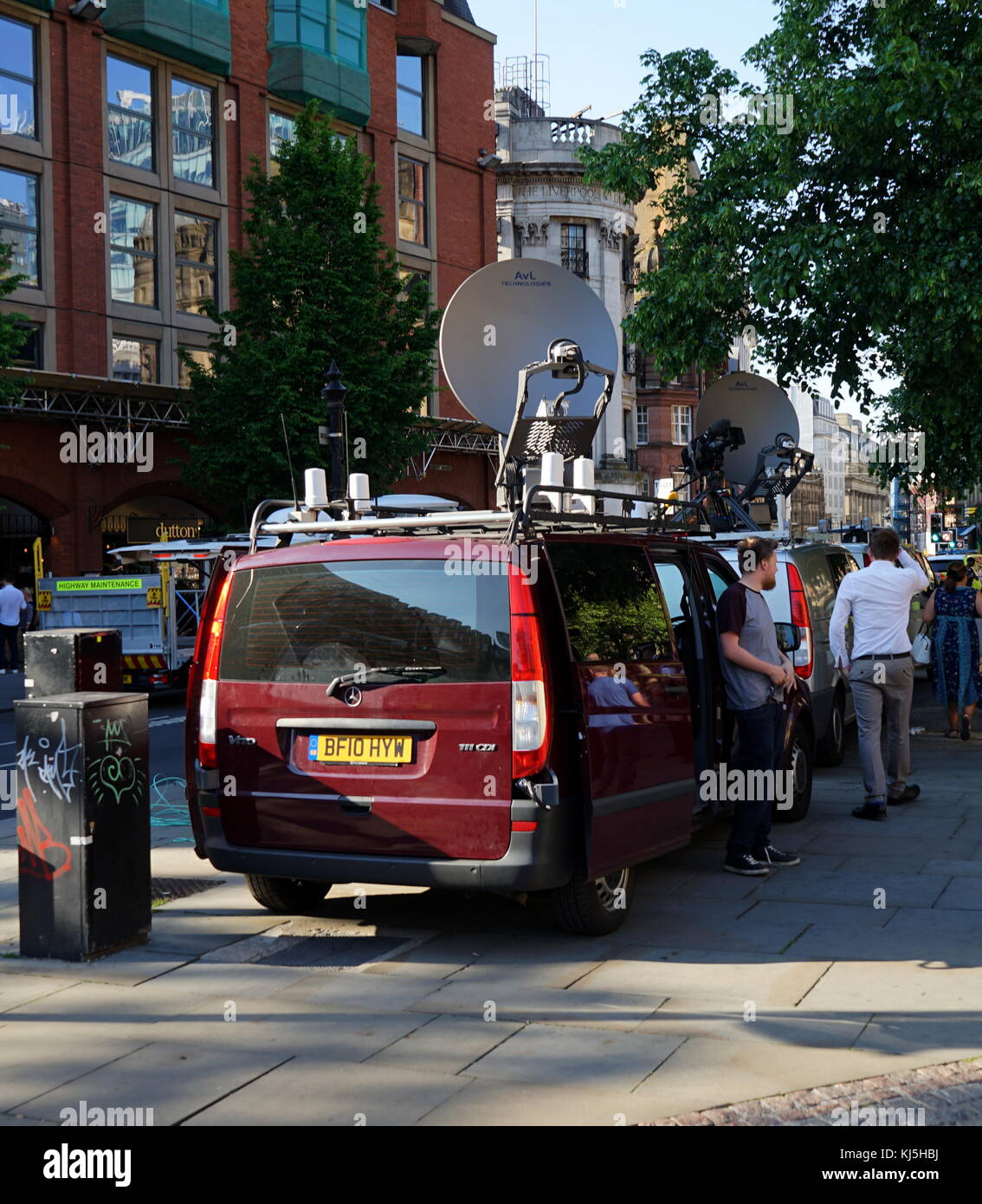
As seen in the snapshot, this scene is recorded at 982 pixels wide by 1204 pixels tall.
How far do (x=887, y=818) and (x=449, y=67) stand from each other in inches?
1378

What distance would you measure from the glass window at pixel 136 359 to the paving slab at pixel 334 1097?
85.2ft

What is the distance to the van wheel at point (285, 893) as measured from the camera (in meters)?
6.82

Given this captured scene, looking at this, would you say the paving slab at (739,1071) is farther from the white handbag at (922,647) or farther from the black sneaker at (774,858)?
the white handbag at (922,647)

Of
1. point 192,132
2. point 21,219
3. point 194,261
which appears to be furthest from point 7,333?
point 192,132

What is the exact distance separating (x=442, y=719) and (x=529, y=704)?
389 millimetres

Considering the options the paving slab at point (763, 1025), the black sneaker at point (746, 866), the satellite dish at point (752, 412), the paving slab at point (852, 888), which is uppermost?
the satellite dish at point (752, 412)

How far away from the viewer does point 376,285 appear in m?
27.4

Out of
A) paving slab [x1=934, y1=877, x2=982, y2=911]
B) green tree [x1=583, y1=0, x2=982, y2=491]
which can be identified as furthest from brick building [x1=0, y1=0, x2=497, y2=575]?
paving slab [x1=934, y1=877, x2=982, y2=911]

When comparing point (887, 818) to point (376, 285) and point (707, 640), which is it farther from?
point (376, 285)

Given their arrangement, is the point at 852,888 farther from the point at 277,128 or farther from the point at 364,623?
the point at 277,128

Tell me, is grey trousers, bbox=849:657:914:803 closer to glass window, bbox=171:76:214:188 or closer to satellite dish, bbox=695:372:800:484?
satellite dish, bbox=695:372:800:484

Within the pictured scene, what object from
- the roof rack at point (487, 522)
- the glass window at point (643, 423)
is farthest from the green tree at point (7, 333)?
the glass window at point (643, 423)

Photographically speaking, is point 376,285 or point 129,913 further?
point 376,285
